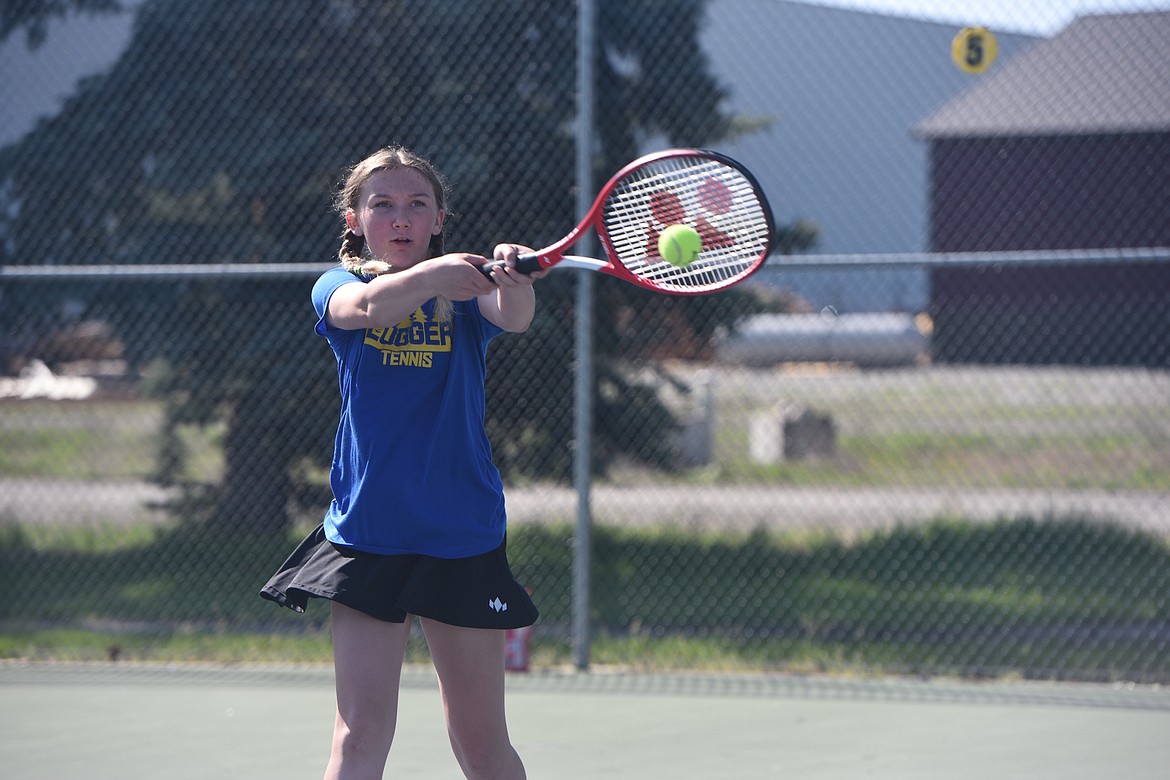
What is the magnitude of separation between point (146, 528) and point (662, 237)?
5749mm

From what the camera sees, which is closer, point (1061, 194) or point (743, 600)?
point (743, 600)

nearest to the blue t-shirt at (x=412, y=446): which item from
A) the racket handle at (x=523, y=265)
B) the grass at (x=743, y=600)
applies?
the racket handle at (x=523, y=265)

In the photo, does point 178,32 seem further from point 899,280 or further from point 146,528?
point 899,280

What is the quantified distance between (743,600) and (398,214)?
4.41 m

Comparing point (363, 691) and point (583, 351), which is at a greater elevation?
point (583, 351)

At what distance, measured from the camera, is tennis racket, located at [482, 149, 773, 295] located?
3.00 metres

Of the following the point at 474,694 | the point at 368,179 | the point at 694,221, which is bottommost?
the point at 474,694

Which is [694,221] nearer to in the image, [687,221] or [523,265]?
[687,221]

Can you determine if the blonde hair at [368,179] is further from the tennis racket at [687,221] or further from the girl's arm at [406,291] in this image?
the tennis racket at [687,221]

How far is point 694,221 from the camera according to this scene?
311 cm

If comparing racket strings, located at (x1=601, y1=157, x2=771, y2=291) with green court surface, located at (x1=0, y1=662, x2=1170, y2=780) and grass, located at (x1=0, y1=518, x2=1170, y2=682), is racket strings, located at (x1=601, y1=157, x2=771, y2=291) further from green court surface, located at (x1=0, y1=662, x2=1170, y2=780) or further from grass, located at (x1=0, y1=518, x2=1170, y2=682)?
grass, located at (x1=0, y1=518, x2=1170, y2=682)

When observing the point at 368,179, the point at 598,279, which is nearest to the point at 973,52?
the point at 598,279

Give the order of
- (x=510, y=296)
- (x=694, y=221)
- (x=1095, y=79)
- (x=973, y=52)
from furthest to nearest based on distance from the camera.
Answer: (x=1095, y=79), (x=973, y=52), (x=694, y=221), (x=510, y=296)

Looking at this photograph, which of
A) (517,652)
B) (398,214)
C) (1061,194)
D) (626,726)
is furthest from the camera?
(1061,194)
